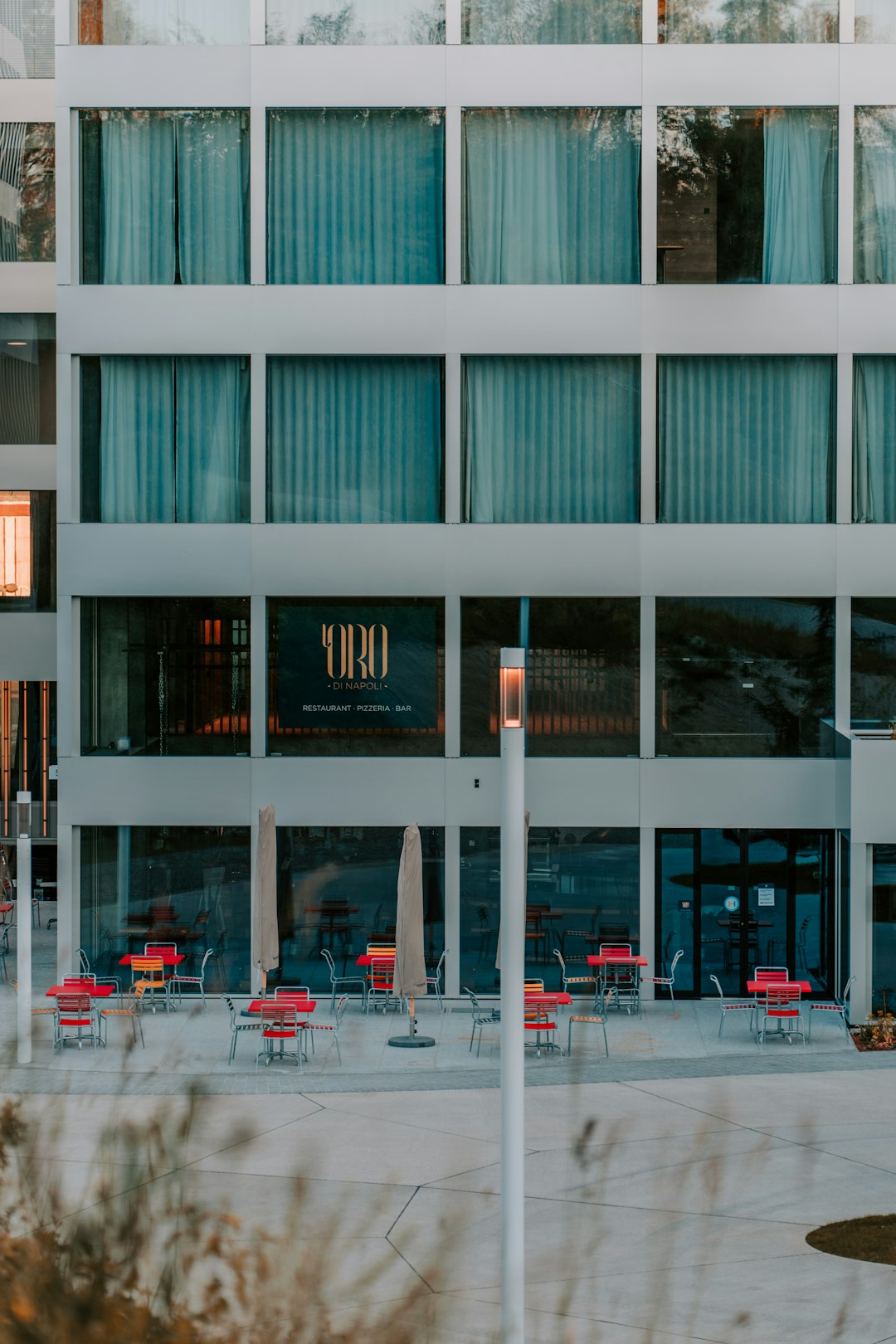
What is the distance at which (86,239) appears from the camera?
78.8 feet

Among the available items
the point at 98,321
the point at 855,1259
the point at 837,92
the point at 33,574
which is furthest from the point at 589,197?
the point at 855,1259

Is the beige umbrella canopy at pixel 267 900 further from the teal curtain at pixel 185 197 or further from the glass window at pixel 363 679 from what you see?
the teal curtain at pixel 185 197

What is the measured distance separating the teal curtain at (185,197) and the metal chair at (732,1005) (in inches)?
489

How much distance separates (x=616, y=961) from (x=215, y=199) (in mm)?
12630

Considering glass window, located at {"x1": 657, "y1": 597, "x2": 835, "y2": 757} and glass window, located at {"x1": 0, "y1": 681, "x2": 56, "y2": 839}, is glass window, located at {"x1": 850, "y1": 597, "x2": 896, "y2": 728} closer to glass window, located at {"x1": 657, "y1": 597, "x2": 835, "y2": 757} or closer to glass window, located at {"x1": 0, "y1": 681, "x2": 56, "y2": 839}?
glass window, located at {"x1": 657, "y1": 597, "x2": 835, "y2": 757}

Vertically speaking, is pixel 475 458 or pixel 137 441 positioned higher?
pixel 137 441

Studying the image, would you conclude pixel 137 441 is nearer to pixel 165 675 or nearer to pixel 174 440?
pixel 174 440

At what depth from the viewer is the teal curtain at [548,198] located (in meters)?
23.7

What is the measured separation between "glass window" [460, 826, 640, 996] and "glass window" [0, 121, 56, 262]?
13799 mm

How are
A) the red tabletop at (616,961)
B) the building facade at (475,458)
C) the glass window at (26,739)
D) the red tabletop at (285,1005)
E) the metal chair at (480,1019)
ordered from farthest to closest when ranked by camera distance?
the glass window at (26,739), the building facade at (475,458), the red tabletop at (616,961), the metal chair at (480,1019), the red tabletop at (285,1005)

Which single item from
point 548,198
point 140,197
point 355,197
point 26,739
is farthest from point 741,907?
point 26,739

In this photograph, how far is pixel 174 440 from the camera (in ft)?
79.2

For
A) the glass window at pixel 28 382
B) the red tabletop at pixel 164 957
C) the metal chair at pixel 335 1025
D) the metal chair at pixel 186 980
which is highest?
the glass window at pixel 28 382

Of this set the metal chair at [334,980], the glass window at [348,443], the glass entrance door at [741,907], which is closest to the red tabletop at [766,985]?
the glass entrance door at [741,907]
